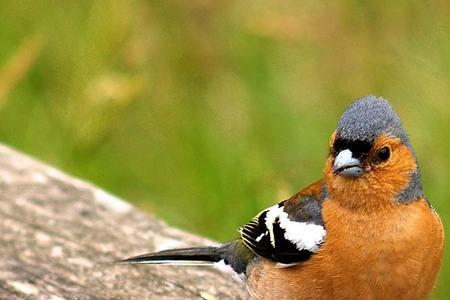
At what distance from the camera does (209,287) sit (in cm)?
413

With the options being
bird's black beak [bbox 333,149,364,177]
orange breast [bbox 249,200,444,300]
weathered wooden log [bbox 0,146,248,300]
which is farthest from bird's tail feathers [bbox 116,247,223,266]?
bird's black beak [bbox 333,149,364,177]

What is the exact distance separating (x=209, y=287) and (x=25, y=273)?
27.6 inches

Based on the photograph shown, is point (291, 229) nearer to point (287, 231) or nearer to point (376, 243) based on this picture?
point (287, 231)

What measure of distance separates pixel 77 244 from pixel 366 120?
1337 millimetres

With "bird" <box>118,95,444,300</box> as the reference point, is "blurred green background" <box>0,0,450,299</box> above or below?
above

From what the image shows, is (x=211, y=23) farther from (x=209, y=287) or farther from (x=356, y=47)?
(x=209, y=287)

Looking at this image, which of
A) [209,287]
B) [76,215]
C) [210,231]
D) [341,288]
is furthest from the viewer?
[210,231]

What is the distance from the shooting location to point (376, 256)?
355 cm

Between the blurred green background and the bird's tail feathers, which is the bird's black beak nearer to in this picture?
the bird's tail feathers

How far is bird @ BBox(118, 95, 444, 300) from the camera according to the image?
355 centimetres

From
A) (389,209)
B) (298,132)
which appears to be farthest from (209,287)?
(298,132)

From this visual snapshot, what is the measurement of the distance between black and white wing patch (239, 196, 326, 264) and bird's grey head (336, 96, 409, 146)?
1.22 feet

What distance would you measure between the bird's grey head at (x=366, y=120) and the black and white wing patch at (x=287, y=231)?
373mm

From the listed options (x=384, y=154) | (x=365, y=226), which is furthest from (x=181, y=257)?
(x=384, y=154)
